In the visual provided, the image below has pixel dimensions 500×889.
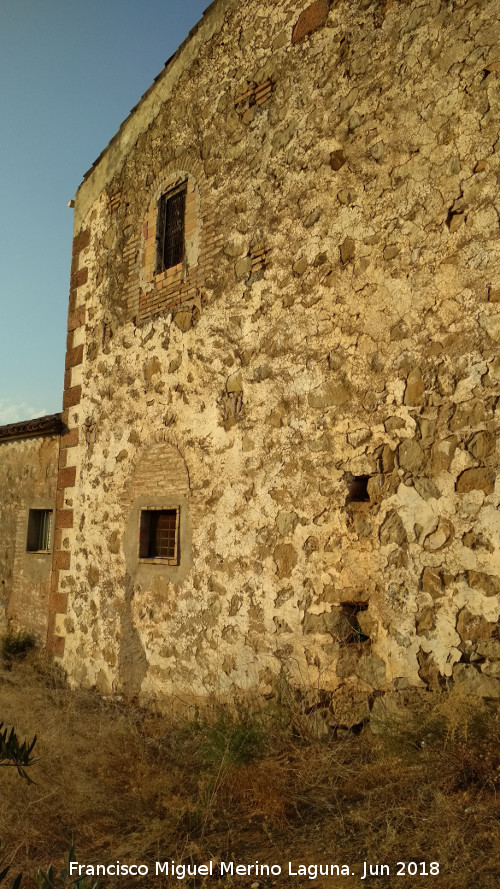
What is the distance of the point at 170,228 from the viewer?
6.99 m

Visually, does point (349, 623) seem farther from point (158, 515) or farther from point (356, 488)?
point (158, 515)

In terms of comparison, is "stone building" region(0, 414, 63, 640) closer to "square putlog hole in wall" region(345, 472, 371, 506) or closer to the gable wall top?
the gable wall top

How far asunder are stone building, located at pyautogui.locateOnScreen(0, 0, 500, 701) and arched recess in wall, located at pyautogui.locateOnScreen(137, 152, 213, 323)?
0.03 metres

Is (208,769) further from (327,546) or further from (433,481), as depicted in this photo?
(433,481)

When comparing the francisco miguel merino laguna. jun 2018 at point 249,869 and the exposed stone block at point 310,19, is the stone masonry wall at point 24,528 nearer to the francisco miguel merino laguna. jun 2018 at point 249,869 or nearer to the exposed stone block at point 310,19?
the francisco miguel merino laguna. jun 2018 at point 249,869

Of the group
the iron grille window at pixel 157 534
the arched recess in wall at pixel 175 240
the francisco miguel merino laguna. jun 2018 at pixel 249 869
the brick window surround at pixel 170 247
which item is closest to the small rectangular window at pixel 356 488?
the iron grille window at pixel 157 534

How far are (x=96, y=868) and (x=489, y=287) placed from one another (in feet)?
13.4

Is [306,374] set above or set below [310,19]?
below

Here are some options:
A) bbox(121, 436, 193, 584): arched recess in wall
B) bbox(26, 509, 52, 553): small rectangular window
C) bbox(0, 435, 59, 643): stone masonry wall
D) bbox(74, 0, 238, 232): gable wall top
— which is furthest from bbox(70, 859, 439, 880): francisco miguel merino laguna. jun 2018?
bbox(74, 0, 238, 232): gable wall top

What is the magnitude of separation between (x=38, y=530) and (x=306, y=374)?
17.4ft

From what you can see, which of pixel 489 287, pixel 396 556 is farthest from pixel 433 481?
pixel 489 287

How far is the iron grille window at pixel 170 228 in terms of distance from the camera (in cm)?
682

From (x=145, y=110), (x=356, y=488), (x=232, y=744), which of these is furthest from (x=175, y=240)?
(x=232, y=744)

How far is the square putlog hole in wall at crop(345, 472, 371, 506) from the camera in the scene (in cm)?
476
